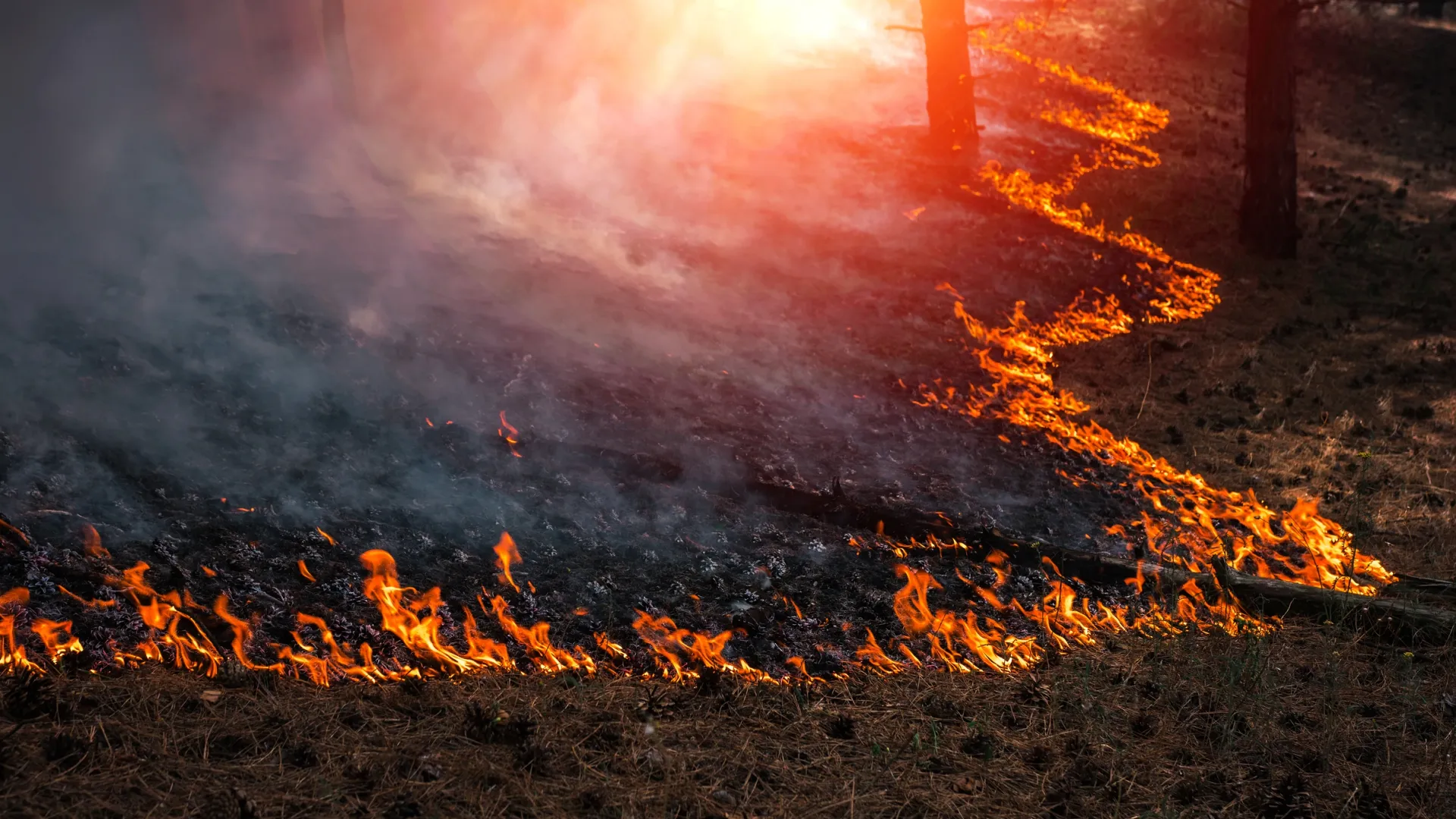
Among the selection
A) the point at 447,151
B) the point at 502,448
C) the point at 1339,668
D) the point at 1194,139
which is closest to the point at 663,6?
the point at 447,151

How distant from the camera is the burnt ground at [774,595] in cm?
333

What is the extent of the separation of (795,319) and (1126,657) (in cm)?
432

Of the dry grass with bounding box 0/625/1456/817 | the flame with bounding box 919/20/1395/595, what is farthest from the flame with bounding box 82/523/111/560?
the flame with bounding box 919/20/1395/595

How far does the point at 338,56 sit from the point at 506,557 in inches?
279

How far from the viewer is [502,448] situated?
5.61 metres

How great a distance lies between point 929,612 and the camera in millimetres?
A: 4797

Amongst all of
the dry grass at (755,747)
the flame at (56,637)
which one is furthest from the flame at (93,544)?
the dry grass at (755,747)

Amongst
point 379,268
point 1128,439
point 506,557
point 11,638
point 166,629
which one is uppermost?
point 379,268

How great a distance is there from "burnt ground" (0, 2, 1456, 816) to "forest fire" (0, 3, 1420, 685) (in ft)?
0.36

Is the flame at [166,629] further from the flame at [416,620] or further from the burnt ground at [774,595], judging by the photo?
the flame at [416,620]

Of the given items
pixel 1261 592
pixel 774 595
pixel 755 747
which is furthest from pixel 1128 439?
pixel 755 747

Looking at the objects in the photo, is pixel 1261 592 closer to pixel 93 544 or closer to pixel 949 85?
pixel 93 544

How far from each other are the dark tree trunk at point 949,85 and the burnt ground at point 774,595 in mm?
3673

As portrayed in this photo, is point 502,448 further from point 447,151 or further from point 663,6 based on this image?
point 663,6
